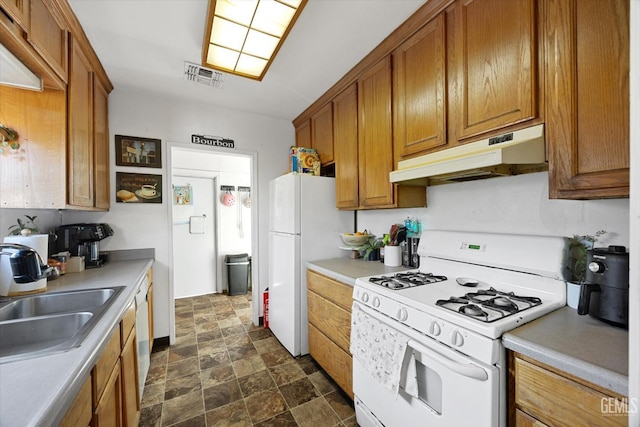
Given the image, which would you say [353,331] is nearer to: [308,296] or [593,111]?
[308,296]

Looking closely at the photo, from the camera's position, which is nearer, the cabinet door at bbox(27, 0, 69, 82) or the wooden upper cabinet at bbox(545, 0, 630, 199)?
the wooden upper cabinet at bbox(545, 0, 630, 199)

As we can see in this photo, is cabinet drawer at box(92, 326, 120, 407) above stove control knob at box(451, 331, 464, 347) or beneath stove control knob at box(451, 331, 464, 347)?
beneath

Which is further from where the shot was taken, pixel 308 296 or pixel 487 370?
pixel 308 296

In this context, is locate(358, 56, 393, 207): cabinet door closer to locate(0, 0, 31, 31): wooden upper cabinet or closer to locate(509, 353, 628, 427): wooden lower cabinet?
locate(509, 353, 628, 427): wooden lower cabinet

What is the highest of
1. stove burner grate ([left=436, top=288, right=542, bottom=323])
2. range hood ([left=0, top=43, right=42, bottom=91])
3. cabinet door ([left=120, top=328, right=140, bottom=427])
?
range hood ([left=0, top=43, right=42, bottom=91])

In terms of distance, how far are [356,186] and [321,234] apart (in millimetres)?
555

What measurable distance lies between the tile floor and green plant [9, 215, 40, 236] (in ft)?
4.26

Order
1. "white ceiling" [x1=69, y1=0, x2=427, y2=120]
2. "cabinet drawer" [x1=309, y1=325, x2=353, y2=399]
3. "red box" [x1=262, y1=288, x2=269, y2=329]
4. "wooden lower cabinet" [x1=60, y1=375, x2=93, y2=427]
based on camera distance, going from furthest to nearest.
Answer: "red box" [x1=262, y1=288, x2=269, y2=329], "cabinet drawer" [x1=309, y1=325, x2=353, y2=399], "white ceiling" [x1=69, y1=0, x2=427, y2=120], "wooden lower cabinet" [x1=60, y1=375, x2=93, y2=427]

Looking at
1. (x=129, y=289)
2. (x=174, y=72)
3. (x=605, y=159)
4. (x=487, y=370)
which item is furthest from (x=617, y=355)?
(x=174, y=72)

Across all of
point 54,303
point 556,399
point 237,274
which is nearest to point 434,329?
point 556,399

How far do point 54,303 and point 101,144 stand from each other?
137 cm

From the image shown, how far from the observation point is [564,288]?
44.9 inches

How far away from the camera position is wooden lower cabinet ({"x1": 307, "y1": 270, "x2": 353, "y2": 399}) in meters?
1.75

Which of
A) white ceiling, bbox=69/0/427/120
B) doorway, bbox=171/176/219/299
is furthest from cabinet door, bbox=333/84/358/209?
doorway, bbox=171/176/219/299
